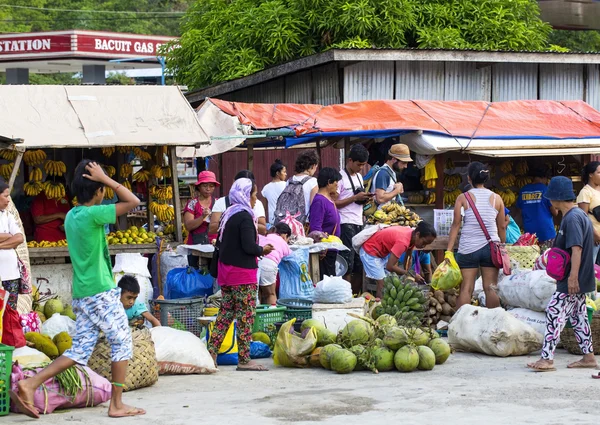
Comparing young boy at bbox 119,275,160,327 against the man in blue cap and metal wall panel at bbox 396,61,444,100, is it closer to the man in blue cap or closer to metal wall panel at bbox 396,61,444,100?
the man in blue cap

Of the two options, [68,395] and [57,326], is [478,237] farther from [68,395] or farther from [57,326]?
[68,395]

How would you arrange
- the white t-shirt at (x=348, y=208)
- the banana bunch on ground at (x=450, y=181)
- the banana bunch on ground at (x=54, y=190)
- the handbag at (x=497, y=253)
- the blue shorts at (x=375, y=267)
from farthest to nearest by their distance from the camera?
the banana bunch on ground at (x=450, y=181)
the white t-shirt at (x=348, y=208)
the banana bunch on ground at (x=54, y=190)
the blue shorts at (x=375, y=267)
the handbag at (x=497, y=253)

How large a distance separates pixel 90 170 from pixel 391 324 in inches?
143

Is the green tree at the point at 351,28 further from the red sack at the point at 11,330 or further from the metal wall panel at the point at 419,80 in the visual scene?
the red sack at the point at 11,330

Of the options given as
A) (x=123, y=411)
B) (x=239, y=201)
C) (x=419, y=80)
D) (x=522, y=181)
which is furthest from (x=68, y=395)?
(x=419, y=80)

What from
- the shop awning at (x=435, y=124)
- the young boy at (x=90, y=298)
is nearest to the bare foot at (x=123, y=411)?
Answer: the young boy at (x=90, y=298)

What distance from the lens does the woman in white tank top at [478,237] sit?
1063cm

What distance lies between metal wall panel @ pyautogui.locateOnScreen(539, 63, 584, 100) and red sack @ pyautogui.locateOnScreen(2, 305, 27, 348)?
12580 mm

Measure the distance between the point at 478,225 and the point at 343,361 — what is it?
9.38 feet

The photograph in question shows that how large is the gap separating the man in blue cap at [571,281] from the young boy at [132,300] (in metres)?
3.68

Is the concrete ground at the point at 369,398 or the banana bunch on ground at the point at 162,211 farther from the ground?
the banana bunch on ground at the point at 162,211

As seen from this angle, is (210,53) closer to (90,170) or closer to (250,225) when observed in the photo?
(250,225)

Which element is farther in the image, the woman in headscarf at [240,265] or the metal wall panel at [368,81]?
the metal wall panel at [368,81]

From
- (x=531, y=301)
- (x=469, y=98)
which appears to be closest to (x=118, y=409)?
(x=531, y=301)
